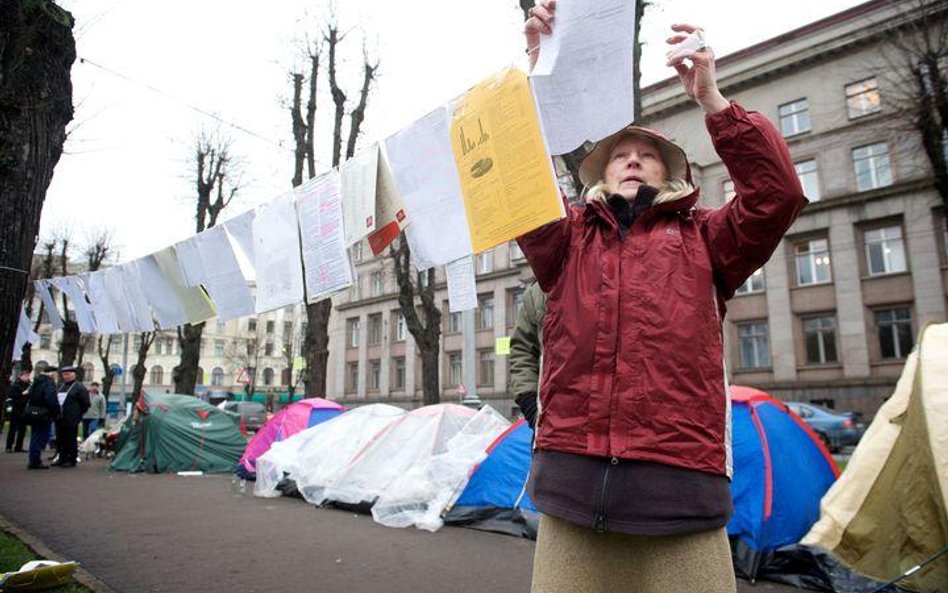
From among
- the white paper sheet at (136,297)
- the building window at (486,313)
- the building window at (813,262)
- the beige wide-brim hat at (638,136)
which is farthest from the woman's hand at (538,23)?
the building window at (486,313)

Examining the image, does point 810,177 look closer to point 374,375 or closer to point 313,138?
point 313,138

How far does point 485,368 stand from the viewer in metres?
36.1

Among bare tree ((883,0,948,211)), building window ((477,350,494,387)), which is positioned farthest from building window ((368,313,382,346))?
bare tree ((883,0,948,211))

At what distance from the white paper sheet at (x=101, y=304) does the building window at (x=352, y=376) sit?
3756 centimetres

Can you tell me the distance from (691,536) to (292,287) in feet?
13.0

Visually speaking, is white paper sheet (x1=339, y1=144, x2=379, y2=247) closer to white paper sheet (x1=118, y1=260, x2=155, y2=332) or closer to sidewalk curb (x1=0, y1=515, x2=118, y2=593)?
sidewalk curb (x1=0, y1=515, x2=118, y2=593)

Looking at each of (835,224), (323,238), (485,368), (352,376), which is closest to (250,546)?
(323,238)

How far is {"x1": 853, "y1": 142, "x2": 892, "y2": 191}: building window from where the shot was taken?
79.9ft

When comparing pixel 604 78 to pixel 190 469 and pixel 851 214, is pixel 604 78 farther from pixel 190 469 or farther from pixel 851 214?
pixel 851 214

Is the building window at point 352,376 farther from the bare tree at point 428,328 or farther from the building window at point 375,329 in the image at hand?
the bare tree at point 428,328

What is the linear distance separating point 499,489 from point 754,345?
22617 millimetres

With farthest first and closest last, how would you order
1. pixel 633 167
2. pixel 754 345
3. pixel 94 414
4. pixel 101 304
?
pixel 754 345 < pixel 94 414 < pixel 101 304 < pixel 633 167

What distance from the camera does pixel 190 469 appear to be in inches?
487

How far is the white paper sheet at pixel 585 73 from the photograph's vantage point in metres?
2.29
